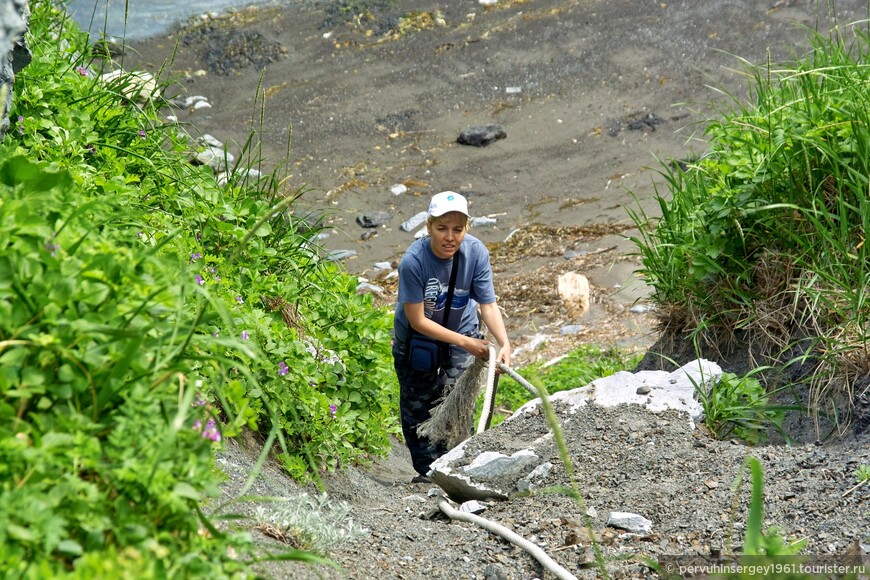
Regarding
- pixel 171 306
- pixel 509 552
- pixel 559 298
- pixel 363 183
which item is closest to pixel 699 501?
pixel 509 552

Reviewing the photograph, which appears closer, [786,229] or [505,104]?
[786,229]

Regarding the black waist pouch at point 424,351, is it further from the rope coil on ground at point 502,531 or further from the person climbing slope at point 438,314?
the rope coil on ground at point 502,531

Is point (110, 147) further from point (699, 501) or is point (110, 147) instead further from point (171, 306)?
point (699, 501)

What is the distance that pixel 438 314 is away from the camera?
4.59 meters

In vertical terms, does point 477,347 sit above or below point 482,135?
above

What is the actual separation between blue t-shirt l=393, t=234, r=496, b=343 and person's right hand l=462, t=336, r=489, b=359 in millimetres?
208

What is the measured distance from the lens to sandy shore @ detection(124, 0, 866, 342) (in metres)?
9.09

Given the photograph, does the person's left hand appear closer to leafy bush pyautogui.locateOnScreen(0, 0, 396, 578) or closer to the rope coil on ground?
the rope coil on ground

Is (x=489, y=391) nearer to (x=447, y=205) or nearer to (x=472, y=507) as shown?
(x=447, y=205)

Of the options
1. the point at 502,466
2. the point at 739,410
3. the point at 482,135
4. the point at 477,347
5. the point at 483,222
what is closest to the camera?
the point at 502,466

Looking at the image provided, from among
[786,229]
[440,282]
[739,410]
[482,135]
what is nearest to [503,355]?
[440,282]

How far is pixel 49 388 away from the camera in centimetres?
177

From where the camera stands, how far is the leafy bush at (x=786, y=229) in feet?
12.8

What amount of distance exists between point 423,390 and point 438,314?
Result: 461 millimetres
